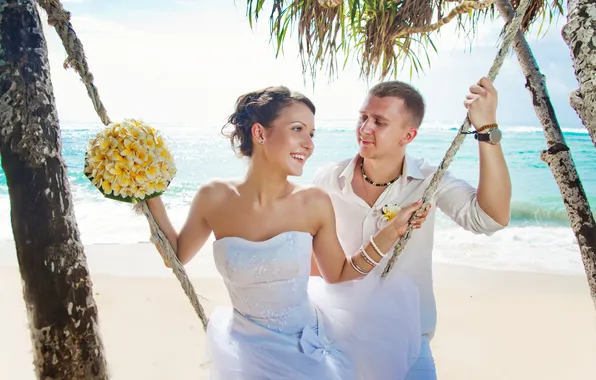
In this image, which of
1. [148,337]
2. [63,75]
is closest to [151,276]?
[148,337]

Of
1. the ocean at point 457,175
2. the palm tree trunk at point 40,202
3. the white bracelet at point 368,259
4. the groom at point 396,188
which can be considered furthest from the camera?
the ocean at point 457,175

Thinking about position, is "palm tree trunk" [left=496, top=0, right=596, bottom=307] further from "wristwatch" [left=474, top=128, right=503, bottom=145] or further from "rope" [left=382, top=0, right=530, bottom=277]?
"rope" [left=382, top=0, right=530, bottom=277]

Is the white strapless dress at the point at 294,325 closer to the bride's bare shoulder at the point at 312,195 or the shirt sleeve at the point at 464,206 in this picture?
the bride's bare shoulder at the point at 312,195

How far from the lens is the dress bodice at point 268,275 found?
210 centimetres

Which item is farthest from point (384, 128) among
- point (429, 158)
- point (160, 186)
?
point (429, 158)

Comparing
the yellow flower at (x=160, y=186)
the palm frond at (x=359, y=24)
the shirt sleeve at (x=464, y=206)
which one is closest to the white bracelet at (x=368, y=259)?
the shirt sleeve at (x=464, y=206)

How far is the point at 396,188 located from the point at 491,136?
1.71 feet

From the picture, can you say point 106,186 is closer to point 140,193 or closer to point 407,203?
point 140,193

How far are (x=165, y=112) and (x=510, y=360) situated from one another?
86.0 ft

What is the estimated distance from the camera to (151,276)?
7113 mm

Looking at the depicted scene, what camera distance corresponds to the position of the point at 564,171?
2066mm

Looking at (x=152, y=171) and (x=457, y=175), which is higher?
(x=152, y=171)

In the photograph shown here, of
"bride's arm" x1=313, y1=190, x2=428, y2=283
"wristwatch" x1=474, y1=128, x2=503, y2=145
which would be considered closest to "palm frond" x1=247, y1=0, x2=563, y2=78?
"wristwatch" x1=474, y1=128, x2=503, y2=145

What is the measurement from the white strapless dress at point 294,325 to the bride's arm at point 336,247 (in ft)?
0.29
